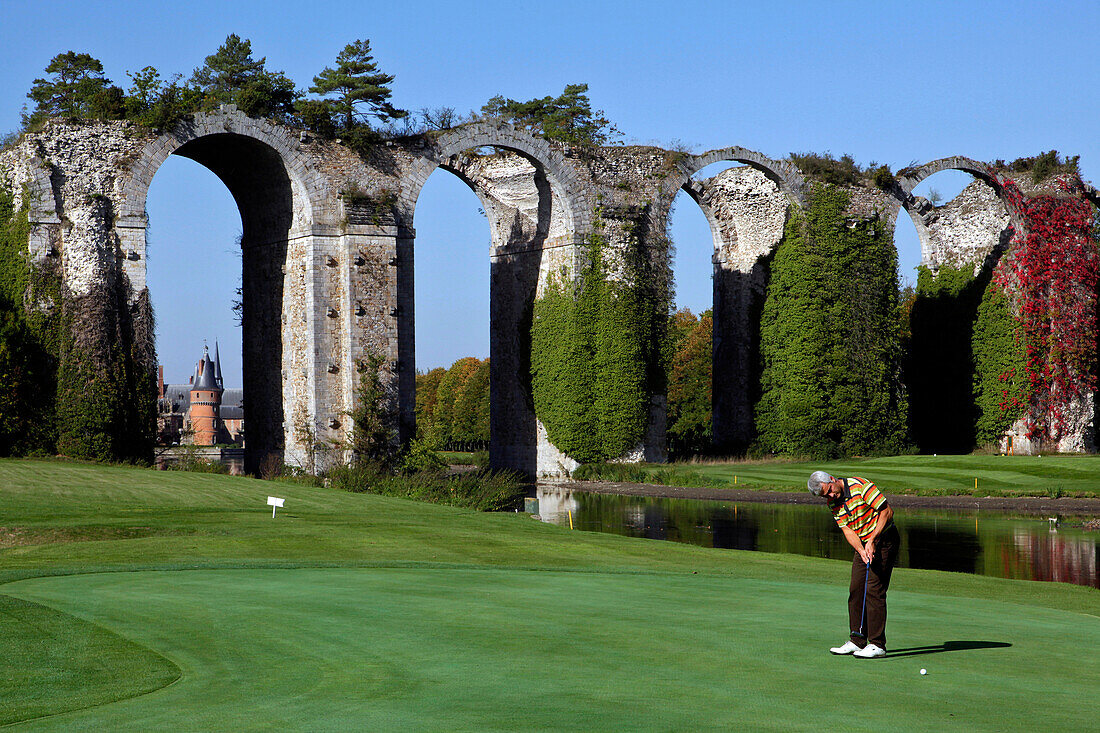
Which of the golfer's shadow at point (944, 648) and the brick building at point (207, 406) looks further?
the brick building at point (207, 406)

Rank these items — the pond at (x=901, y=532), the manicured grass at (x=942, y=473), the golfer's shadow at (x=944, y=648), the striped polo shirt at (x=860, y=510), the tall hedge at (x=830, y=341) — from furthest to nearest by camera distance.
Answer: the tall hedge at (x=830, y=341) → the manicured grass at (x=942, y=473) → the pond at (x=901, y=532) → the striped polo shirt at (x=860, y=510) → the golfer's shadow at (x=944, y=648)

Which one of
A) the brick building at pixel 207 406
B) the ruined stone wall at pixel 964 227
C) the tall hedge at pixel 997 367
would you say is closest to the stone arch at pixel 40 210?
the ruined stone wall at pixel 964 227

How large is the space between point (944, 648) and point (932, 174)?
1321 inches

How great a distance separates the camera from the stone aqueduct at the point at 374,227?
27.3m

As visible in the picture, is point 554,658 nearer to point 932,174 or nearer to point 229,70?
Answer: point 229,70

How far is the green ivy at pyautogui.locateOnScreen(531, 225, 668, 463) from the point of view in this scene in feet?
112

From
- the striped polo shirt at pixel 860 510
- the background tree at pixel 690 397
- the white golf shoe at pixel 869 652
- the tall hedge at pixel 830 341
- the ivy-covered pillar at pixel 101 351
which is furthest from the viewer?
the background tree at pixel 690 397

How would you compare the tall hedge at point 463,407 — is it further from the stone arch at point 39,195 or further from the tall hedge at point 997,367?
the stone arch at point 39,195

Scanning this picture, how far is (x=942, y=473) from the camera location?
30781mm

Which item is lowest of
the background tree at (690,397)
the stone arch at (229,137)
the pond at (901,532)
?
the pond at (901,532)

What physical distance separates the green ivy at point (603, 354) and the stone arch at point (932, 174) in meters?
9.45

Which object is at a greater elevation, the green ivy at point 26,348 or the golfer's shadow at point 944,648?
the green ivy at point 26,348

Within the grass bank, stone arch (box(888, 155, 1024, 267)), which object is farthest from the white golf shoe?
stone arch (box(888, 155, 1024, 267))

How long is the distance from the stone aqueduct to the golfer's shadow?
2301 cm
